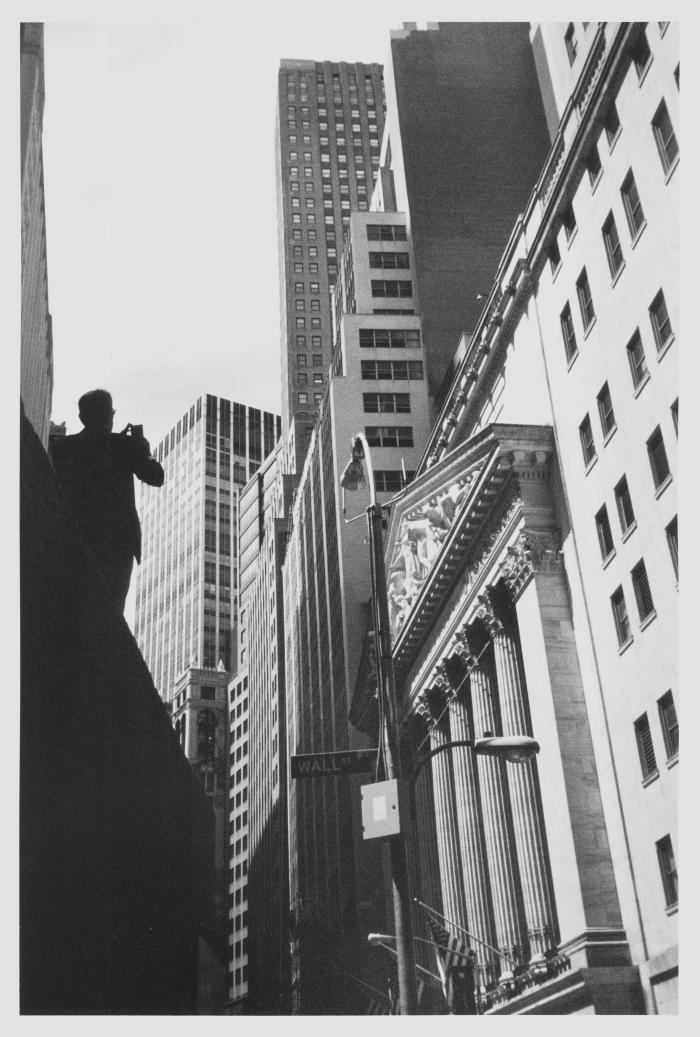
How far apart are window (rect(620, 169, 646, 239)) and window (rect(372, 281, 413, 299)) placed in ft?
160

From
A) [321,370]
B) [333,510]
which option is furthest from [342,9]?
[321,370]

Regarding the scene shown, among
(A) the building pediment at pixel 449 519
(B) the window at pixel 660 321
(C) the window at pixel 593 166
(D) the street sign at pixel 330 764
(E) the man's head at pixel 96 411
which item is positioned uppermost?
(C) the window at pixel 593 166

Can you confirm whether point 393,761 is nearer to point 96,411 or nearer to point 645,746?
point 96,411

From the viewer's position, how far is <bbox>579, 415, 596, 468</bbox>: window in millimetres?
34500

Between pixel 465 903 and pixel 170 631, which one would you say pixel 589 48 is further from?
pixel 465 903

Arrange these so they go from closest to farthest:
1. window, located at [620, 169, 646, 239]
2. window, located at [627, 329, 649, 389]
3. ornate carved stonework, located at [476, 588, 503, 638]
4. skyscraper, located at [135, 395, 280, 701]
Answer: window, located at [627, 329, 649, 389], window, located at [620, 169, 646, 239], skyscraper, located at [135, 395, 280, 701], ornate carved stonework, located at [476, 588, 503, 638]

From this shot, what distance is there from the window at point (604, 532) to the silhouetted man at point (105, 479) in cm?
1492

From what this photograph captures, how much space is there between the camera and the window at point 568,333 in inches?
1435

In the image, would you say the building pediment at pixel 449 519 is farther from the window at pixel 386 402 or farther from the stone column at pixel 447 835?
the window at pixel 386 402

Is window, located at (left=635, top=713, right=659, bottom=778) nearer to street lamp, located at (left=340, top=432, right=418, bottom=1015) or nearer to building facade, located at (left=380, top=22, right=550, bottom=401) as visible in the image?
street lamp, located at (left=340, top=432, right=418, bottom=1015)

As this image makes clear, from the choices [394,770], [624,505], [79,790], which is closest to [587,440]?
[624,505]

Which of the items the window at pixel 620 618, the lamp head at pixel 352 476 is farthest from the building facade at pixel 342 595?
the lamp head at pixel 352 476

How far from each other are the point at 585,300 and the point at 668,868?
57.3 ft

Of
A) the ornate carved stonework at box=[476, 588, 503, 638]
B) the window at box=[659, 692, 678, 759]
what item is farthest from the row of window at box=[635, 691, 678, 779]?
the ornate carved stonework at box=[476, 588, 503, 638]
